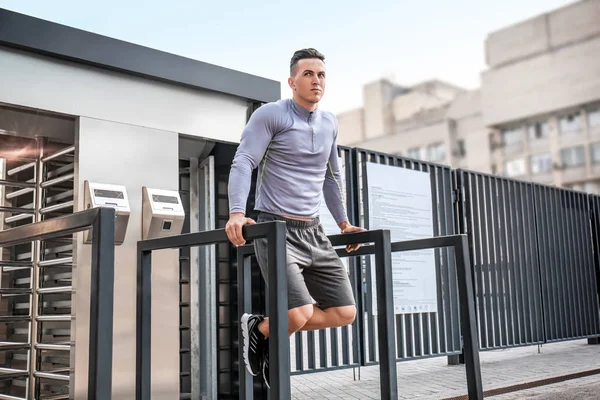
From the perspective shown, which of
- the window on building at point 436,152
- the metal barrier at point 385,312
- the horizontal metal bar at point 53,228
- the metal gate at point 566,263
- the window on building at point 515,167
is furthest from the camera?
the window on building at point 436,152

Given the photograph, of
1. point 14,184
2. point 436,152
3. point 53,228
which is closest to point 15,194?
point 14,184

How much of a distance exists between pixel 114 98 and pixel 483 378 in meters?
4.41

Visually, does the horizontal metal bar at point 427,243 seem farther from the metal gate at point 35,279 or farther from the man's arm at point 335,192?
the metal gate at point 35,279

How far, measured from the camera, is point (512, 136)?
5053cm

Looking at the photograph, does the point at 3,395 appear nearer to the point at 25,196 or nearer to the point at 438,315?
the point at 25,196

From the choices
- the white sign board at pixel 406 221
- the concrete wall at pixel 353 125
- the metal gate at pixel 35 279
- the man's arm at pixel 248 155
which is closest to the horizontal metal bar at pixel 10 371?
the metal gate at pixel 35 279

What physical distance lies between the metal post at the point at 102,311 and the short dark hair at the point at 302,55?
1.34 metres

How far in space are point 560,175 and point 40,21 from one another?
4601 centimetres

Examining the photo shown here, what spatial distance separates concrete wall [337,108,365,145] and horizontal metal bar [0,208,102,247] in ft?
183

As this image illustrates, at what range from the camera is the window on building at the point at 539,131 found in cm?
4844

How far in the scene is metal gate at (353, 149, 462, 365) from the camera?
722cm

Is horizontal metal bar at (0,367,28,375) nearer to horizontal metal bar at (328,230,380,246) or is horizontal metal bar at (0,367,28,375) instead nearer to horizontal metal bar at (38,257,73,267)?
horizontal metal bar at (38,257,73,267)

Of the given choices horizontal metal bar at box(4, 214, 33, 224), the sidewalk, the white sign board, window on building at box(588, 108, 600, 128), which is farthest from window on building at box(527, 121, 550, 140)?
horizontal metal bar at box(4, 214, 33, 224)

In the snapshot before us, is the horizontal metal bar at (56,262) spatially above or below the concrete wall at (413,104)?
below
